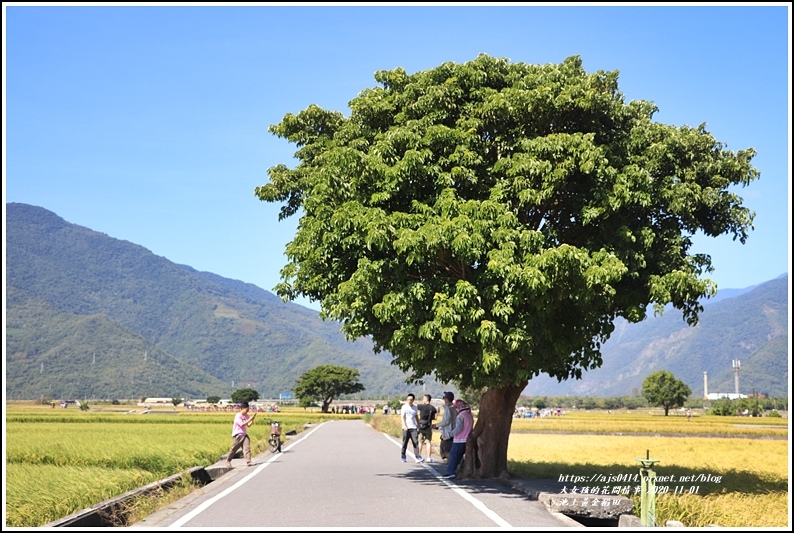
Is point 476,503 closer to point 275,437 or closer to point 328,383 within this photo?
point 275,437

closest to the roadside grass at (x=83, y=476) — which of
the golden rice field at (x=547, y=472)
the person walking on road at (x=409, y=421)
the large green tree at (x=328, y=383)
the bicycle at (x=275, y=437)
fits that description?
the golden rice field at (x=547, y=472)

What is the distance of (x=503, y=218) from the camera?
13.9 metres

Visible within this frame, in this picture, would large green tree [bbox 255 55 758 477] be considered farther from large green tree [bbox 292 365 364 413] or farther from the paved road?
large green tree [bbox 292 365 364 413]

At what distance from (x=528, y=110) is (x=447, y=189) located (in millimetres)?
2112

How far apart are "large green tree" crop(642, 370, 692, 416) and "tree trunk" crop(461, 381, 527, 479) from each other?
11781cm

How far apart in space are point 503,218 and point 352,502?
5414 mm

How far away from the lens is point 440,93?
15.8m

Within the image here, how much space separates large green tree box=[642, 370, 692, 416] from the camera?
423 ft

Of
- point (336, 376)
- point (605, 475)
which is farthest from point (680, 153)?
point (336, 376)

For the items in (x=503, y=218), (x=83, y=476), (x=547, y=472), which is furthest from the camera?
(x=547, y=472)

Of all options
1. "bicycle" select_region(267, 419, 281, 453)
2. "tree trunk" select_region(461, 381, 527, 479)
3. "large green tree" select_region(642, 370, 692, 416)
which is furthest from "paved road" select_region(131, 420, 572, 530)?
"large green tree" select_region(642, 370, 692, 416)

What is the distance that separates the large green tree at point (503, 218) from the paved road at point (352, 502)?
7.10 feet

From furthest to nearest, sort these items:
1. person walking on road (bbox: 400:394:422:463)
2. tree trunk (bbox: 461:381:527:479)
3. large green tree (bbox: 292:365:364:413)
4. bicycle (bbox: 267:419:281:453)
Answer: large green tree (bbox: 292:365:364:413), bicycle (bbox: 267:419:281:453), person walking on road (bbox: 400:394:422:463), tree trunk (bbox: 461:381:527:479)

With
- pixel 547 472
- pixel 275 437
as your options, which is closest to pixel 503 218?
pixel 547 472
